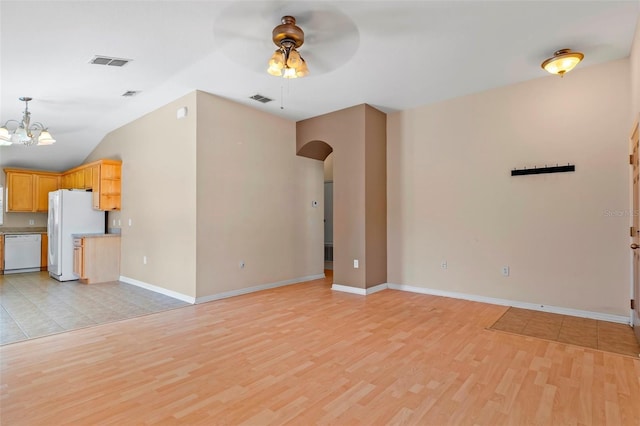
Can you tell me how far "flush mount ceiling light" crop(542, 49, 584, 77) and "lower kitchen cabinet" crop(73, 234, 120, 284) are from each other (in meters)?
7.00

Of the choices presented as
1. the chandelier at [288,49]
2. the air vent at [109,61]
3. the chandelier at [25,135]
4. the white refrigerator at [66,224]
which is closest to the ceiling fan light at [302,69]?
the chandelier at [288,49]

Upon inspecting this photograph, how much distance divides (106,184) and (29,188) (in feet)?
9.93

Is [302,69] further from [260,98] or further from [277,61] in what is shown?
[260,98]

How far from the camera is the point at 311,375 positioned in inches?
95.3

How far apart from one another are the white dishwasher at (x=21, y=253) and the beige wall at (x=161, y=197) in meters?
2.47

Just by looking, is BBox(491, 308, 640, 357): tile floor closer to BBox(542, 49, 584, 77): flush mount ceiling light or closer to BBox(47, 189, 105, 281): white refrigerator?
BBox(542, 49, 584, 77): flush mount ceiling light

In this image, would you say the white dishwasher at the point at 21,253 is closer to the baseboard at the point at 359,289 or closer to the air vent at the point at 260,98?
the air vent at the point at 260,98

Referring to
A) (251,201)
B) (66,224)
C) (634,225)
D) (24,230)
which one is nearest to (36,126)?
(66,224)

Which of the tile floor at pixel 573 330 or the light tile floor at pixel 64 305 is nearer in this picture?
the tile floor at pixel 573 330

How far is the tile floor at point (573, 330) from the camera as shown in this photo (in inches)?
118

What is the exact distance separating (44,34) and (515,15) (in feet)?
13.7

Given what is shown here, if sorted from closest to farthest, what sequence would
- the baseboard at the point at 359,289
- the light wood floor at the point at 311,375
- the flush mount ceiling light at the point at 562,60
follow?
the light wood floor at the point at 311,375, the flush mount ceiling light at the point at 562,60, the baseboard at the point at 359,289

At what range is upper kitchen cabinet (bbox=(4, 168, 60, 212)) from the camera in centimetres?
738

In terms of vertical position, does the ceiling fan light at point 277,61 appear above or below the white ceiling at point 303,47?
below
